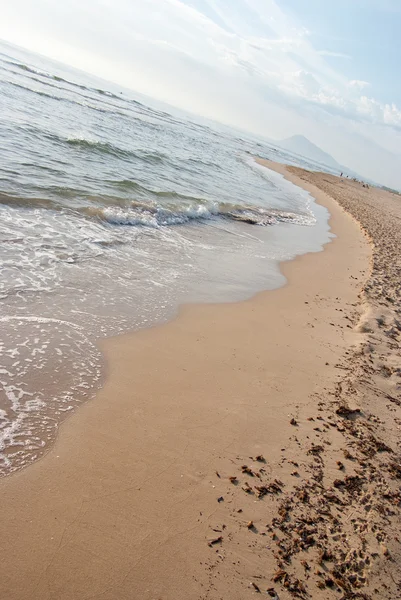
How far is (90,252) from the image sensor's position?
8445 millimetres

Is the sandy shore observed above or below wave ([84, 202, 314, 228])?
below

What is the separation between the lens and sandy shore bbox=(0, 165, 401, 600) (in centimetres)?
278

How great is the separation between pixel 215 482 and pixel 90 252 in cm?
614

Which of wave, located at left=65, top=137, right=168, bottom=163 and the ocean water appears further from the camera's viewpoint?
wave, located at left=65, top=137, right=168, bottom=163

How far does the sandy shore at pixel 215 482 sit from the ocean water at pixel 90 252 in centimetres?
42

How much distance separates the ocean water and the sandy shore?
0.42 m

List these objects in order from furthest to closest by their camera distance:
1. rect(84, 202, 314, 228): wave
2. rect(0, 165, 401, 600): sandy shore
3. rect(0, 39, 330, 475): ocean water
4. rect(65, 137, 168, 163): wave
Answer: rect(65, 137, 168, 163): wave
rect(84, 202, 314, 228): wave
rect(0, 39, 330, 475): ocean water
rect(0, 165, 401, 600): sandy shore

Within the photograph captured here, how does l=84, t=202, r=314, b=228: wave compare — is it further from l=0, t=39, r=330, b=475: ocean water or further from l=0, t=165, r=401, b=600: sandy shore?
l=0, t=165, r=401, b=600: sandy shore

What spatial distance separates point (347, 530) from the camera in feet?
11.0

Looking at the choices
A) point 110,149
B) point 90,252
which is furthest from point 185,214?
point 110,149

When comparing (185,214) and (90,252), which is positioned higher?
(185,214)

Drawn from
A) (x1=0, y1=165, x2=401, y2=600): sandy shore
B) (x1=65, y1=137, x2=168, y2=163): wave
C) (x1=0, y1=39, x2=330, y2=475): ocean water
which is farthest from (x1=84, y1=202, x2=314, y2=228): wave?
(x1=65, y1=137, x2=168, y2=163): wave

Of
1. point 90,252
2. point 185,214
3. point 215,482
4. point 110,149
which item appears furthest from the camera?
point 110,149

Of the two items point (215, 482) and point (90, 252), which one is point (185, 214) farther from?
point (215, 482)
